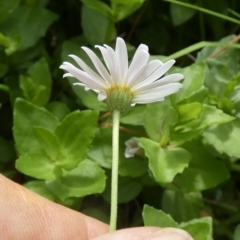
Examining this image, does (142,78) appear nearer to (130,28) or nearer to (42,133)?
(42,133)

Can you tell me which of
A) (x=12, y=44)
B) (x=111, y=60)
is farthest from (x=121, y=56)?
(x=12, y=44)

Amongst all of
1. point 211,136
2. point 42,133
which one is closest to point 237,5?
point 211,136

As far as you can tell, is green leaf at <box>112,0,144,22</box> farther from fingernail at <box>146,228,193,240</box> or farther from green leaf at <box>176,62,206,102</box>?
fingernail at <box>146,228,193,240</box>

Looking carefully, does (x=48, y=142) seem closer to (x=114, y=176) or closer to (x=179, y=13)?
(x=114, y=176)

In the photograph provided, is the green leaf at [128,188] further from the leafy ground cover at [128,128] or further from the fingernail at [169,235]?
the fingernail at [169,235]

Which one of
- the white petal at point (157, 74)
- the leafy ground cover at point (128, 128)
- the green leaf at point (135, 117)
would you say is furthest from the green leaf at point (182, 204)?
the white petal at point (157, 74)

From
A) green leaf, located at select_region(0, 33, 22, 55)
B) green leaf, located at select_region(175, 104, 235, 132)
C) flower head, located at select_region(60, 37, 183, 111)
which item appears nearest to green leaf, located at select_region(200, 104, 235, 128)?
green leaf, located at select_region(175, 104, 235, 132)
